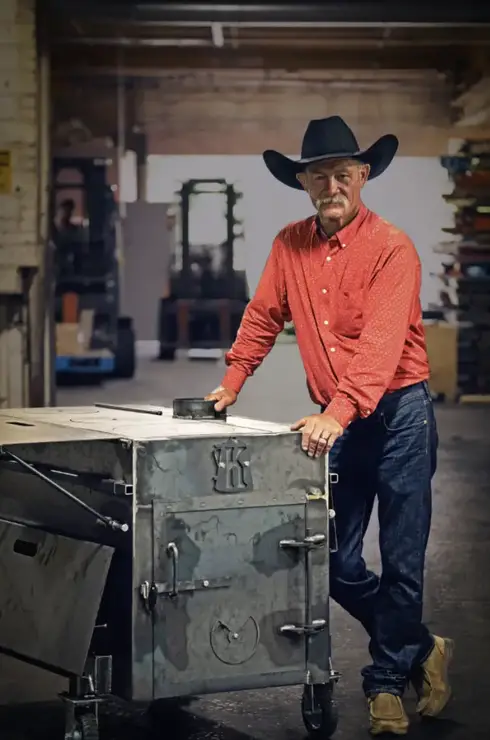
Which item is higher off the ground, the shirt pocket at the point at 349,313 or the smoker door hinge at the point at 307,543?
the shirt pocket at the point at 349,313

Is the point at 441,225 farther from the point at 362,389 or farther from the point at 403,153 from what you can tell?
the point at 362,389

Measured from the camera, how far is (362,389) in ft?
10.6

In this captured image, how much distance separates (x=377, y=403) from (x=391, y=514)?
0.29 metres

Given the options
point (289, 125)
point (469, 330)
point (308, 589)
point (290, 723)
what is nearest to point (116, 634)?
point (308, 589)

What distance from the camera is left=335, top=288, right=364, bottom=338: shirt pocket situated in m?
3.40

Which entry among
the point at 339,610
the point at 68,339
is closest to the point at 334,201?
the point at 339,610

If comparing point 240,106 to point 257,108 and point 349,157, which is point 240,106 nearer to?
point 257,108

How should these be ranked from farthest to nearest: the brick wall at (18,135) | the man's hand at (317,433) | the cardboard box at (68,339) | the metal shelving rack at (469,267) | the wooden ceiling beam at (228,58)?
the cardboard box at (68,339), the metal shelving rack at (469,267), the wooden ceiling beam at (228,58), the brick wall at (18,135), the man's hand at (317,433)

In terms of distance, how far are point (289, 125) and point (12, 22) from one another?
4.95 feet

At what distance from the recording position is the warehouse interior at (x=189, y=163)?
7.28 m

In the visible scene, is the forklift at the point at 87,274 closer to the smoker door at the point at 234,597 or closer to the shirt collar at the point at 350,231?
the shirt collar at the point at 350,231

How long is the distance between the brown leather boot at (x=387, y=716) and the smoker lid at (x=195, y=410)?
776mm

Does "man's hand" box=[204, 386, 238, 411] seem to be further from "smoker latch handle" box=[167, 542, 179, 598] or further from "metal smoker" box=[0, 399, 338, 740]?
"smoker latch handle" box=[167, 542, 179, 598]

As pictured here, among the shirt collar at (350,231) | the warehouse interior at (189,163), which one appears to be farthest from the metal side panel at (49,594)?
the warehouse interior at (189,163)
